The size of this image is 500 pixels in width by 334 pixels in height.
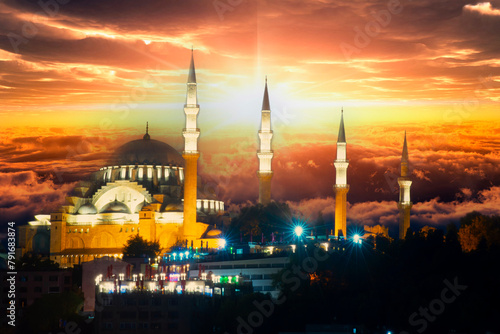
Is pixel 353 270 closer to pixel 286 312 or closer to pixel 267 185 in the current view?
pixel 286 312

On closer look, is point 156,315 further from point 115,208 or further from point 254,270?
point 115,208

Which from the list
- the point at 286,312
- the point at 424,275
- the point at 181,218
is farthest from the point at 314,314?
the point at 181,218

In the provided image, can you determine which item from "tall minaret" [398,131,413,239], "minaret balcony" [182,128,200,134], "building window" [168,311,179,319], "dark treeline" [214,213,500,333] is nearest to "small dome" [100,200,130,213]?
"minaret balcony" [182,128,200,134]

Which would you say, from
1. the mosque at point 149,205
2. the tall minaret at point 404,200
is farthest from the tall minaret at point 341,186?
the tall minaret at point 404,200

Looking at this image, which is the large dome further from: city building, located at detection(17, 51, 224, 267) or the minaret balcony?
the minaret balcony

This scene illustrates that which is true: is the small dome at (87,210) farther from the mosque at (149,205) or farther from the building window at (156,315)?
the building window at (156,315)

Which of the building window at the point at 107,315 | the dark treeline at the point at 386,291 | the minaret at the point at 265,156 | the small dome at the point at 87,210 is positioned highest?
the minaret at the point at 265,156

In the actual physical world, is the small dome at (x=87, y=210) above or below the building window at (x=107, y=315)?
above

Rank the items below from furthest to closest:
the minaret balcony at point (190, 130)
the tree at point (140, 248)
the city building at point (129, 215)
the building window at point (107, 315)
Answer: the tree at point (140, 248)
the city building at point (129, 215)
the minaret balcony at point (190, 130)
the building window at point (107, 315)
